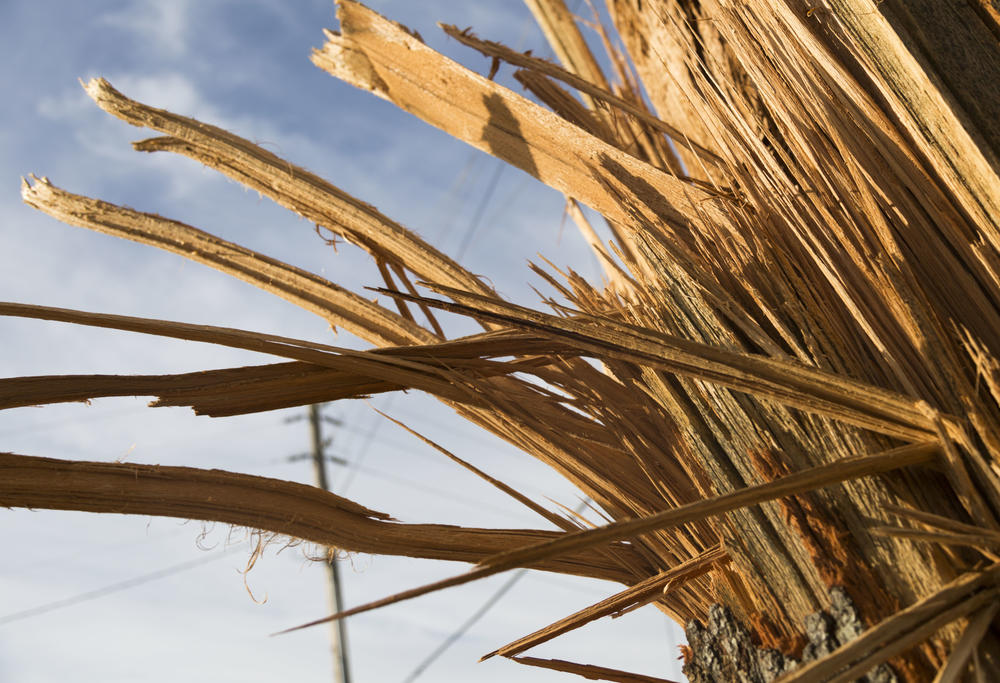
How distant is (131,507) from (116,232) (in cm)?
58

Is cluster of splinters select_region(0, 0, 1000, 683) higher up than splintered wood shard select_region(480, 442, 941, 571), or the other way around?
cluster of splinters select_region(0, 0, 1000, 683)

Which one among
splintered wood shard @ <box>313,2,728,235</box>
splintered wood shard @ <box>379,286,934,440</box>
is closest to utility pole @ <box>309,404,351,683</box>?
splintered wood shard @ <box>313,2,728,235</box>

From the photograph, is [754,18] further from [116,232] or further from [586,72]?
[586,72]

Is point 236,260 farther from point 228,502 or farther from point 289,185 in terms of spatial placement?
point 228,502

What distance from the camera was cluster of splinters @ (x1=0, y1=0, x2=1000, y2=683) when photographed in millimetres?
786

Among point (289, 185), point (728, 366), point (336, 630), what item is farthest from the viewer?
point (336, 630)

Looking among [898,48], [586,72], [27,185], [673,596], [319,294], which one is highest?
[586,72]

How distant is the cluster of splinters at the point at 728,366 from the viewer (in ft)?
2.58

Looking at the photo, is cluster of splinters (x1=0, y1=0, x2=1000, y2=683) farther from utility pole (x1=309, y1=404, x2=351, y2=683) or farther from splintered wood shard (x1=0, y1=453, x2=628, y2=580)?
utility pole (x1=309, y1=404, x2=351, y2=683)

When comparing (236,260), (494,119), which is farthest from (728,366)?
(236,260)

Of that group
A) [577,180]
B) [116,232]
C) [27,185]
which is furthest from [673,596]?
[27,185]

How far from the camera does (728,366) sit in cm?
81

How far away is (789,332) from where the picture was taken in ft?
3.00

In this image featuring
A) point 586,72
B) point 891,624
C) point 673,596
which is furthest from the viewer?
point 586,72
